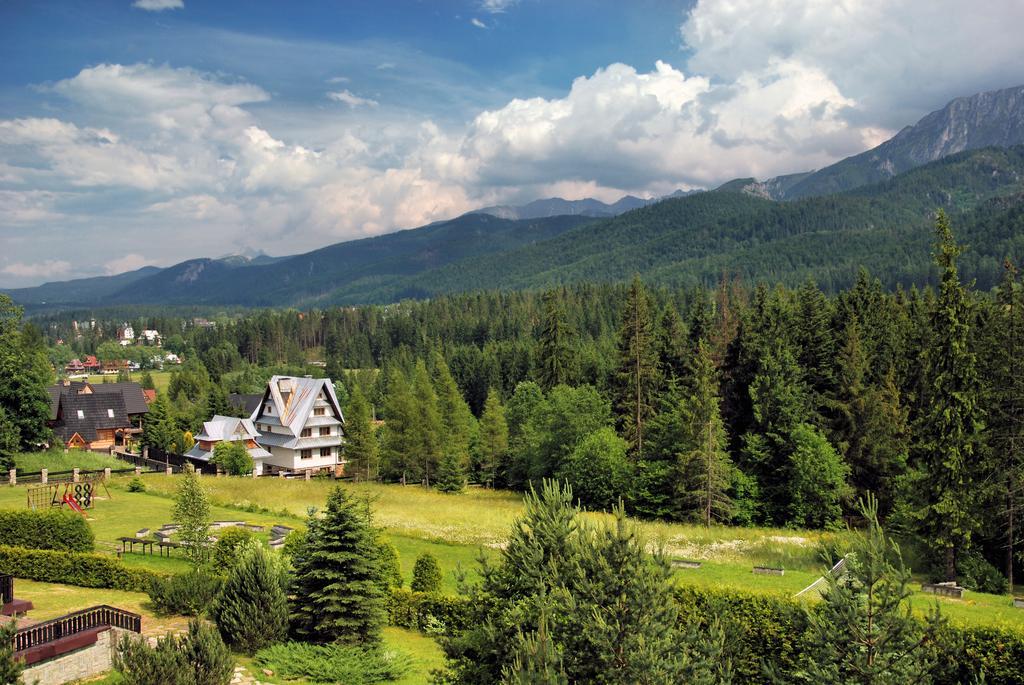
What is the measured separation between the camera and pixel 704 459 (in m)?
47.2

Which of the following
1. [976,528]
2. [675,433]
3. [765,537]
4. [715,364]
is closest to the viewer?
[976,528]

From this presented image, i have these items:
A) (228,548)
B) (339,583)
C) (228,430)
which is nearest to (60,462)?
(228,430)

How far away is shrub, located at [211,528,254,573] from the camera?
81.4ft

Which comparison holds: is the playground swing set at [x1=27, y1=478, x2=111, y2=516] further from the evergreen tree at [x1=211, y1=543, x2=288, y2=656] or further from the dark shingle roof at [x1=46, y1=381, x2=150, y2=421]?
the dark shingle roof at [x1=46, y1=381, x2=150, y2=421]

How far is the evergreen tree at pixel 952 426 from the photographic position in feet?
99.3

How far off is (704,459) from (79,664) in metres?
38.2

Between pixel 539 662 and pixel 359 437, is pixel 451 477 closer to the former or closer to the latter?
pixel 359 437

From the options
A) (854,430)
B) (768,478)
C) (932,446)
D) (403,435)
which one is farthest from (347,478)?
(932,446)

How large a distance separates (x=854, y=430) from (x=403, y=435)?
37.1 m

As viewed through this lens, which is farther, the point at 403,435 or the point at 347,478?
the point at 347,478

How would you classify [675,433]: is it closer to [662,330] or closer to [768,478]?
[768,478]

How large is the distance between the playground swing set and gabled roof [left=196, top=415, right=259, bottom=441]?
99.6 ft

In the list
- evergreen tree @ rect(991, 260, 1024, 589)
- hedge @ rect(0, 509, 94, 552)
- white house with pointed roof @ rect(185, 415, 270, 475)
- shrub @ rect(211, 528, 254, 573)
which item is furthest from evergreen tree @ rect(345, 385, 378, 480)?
evergreen tree @ rect(991, 260, 1024, 589)

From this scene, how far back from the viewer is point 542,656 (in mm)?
10789
